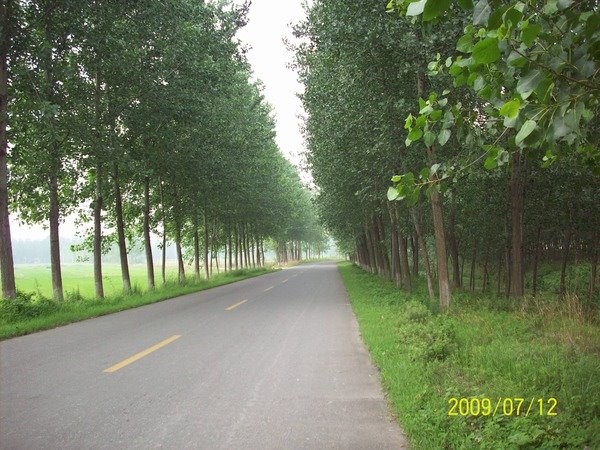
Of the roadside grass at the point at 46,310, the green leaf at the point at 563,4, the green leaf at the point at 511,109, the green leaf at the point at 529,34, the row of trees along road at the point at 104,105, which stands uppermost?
the row of trees along road at the point at 104,105

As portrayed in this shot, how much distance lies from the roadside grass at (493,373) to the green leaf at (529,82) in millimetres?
2990

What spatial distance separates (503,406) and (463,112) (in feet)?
10.1

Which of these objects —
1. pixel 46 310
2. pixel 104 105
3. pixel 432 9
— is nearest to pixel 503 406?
pixel 432 9

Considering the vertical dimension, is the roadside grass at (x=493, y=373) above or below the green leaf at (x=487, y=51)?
below

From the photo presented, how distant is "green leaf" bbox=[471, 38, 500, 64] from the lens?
1.75 metres

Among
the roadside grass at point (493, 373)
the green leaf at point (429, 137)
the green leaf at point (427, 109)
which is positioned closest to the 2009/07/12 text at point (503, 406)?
the roadside grass at point (493, 373)

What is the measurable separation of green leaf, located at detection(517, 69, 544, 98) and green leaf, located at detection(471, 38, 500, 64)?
8.1 inches

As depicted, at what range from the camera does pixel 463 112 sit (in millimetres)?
2893

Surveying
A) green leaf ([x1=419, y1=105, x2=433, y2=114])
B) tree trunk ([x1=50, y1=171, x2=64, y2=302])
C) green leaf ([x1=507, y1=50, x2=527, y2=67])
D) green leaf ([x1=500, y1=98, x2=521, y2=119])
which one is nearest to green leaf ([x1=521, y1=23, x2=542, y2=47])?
green leaf ([x1=507, y1=50, x2=527, y2=67])

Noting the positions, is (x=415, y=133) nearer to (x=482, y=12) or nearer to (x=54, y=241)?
(x=482, y=12)

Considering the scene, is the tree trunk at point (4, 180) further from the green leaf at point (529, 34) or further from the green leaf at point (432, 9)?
the green leaf at point (529, 34)

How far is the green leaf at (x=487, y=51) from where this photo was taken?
175cm

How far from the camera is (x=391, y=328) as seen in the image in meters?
8.74

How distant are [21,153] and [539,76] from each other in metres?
16.0
